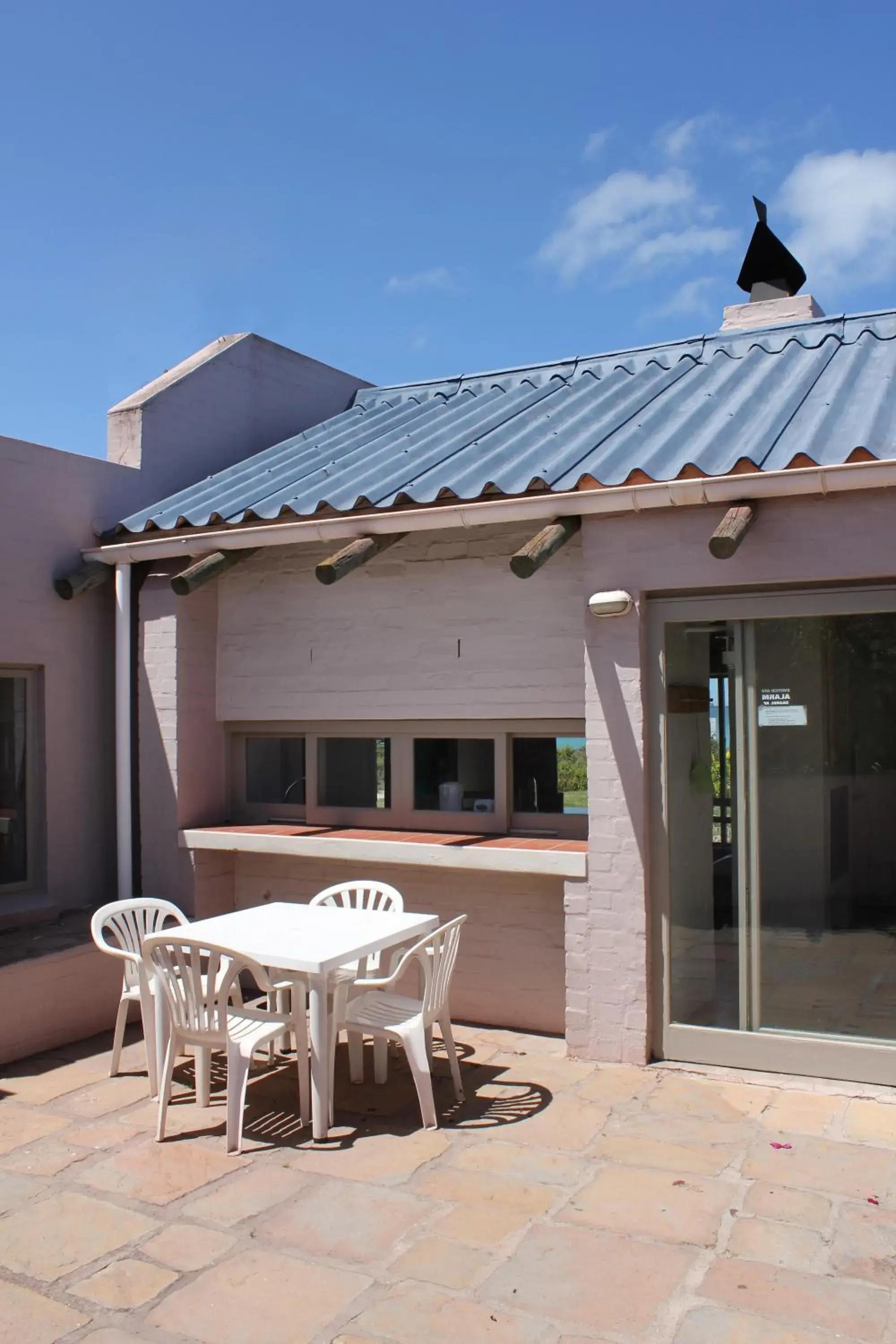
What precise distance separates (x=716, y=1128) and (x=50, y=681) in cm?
510

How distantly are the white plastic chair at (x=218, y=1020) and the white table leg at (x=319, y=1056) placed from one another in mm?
197

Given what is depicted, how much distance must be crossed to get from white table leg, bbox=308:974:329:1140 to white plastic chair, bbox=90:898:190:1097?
0.84m

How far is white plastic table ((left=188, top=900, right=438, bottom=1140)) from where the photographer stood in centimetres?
494

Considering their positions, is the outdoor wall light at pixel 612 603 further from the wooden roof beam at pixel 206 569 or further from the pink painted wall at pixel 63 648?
the pink painted wall at pixel 63 648

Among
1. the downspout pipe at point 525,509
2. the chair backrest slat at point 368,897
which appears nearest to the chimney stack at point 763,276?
the downspout pipe at point 525,509

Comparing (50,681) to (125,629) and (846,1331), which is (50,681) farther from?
(846,1331)

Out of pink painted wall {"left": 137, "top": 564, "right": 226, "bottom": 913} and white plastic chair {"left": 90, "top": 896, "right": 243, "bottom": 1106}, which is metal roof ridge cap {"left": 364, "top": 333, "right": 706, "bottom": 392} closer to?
pink painted wall {"left": 137, "top": 564, "right": 226, "bottom": 913}

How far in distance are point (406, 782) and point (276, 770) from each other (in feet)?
3.70

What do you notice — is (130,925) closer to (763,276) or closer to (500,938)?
(500,938)

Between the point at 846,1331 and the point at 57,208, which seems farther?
the point at 57,208

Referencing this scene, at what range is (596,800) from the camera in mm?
6023

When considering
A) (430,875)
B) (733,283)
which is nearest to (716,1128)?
(430,875)

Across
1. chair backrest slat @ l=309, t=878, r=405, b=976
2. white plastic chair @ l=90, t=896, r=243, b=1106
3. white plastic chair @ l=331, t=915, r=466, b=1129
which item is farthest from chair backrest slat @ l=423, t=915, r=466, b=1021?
white plastic chair @ l=90, t=896, r=243, b=1106

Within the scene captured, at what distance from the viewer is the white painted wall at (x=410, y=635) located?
257 inches
